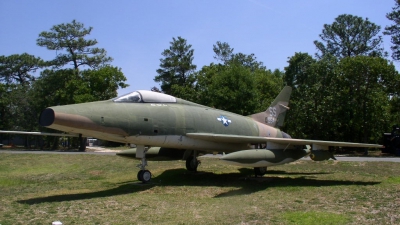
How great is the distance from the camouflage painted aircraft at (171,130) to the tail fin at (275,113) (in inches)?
70.7

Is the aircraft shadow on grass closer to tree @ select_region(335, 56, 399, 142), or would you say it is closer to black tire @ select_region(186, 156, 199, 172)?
black tire @ select_region(186, 156, 199, 172)

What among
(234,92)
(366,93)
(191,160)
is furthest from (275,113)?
(234,92)

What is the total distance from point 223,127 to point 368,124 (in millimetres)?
22653

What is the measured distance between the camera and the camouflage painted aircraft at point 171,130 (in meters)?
10.2

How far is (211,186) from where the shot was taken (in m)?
12.1

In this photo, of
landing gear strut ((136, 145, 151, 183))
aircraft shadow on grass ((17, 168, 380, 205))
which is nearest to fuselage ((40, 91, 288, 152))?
landing gear strut ((136, 145, 151, 183))

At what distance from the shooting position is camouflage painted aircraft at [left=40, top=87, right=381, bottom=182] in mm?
10250

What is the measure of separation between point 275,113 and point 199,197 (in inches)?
340

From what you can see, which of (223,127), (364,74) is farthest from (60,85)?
(223,127)

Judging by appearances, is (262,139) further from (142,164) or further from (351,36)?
(351,36)

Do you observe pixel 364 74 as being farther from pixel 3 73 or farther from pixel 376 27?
pixel 3 73

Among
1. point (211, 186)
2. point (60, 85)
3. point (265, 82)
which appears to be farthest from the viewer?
point (265, 82)

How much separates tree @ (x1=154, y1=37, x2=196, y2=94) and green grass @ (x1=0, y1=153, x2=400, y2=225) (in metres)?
43.4

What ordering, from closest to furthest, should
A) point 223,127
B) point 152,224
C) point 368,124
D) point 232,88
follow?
1. point 152,224
2. point 223,127
3. point 368,124
4. point 232,88
